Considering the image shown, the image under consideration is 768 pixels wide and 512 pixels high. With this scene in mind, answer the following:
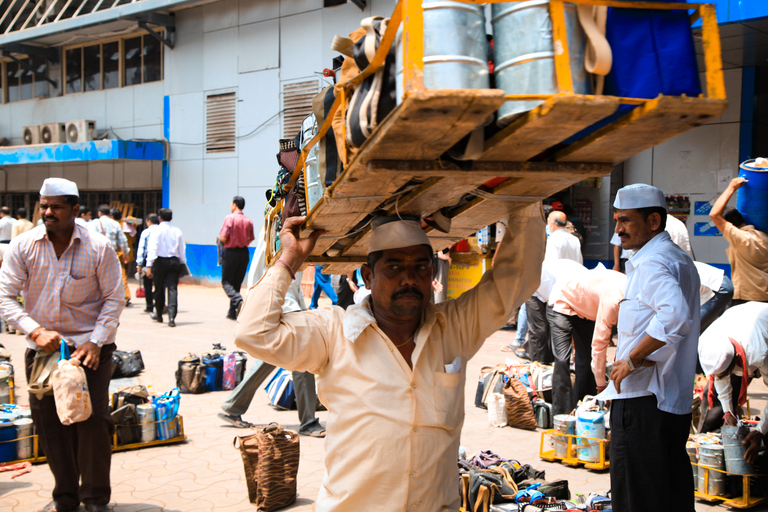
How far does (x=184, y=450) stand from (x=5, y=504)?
5.11ft

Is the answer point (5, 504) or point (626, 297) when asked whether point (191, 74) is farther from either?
point (626, 297)

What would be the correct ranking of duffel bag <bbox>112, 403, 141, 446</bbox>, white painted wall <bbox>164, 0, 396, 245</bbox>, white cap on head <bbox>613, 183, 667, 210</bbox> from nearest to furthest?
1. white cap on head <bbox>613, 183, 667, 210</bbox>
2. duffel bag <bbox>112, 403, 141, 446</bbox>
3. white painted wall <bbox>164, 0, 396, 245</bbox>

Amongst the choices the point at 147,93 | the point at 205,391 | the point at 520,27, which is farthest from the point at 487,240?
the point at 147,93

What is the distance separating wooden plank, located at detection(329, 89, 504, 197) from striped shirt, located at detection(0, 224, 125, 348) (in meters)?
3.23

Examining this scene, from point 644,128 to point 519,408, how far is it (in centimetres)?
533

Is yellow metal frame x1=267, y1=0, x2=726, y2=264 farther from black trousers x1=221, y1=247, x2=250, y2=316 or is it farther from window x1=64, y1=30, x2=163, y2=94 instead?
window x1=64, y1=30, x2=163, y2=94

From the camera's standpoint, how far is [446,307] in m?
2.90

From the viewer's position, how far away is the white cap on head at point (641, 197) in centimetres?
374

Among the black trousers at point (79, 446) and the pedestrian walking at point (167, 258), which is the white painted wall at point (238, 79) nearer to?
the pedestrian walking at point (167, 258)

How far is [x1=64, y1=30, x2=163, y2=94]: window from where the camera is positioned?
19.9 metres

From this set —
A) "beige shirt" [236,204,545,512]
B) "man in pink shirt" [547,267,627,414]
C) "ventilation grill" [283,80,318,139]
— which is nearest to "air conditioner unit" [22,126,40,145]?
"ventilation grill" [283,80,318,139]

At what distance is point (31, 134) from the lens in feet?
71.7

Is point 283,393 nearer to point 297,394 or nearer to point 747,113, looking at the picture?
point 297,394

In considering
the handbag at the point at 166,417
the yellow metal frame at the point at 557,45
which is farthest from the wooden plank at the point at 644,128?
the handbag at the point at 166,417
